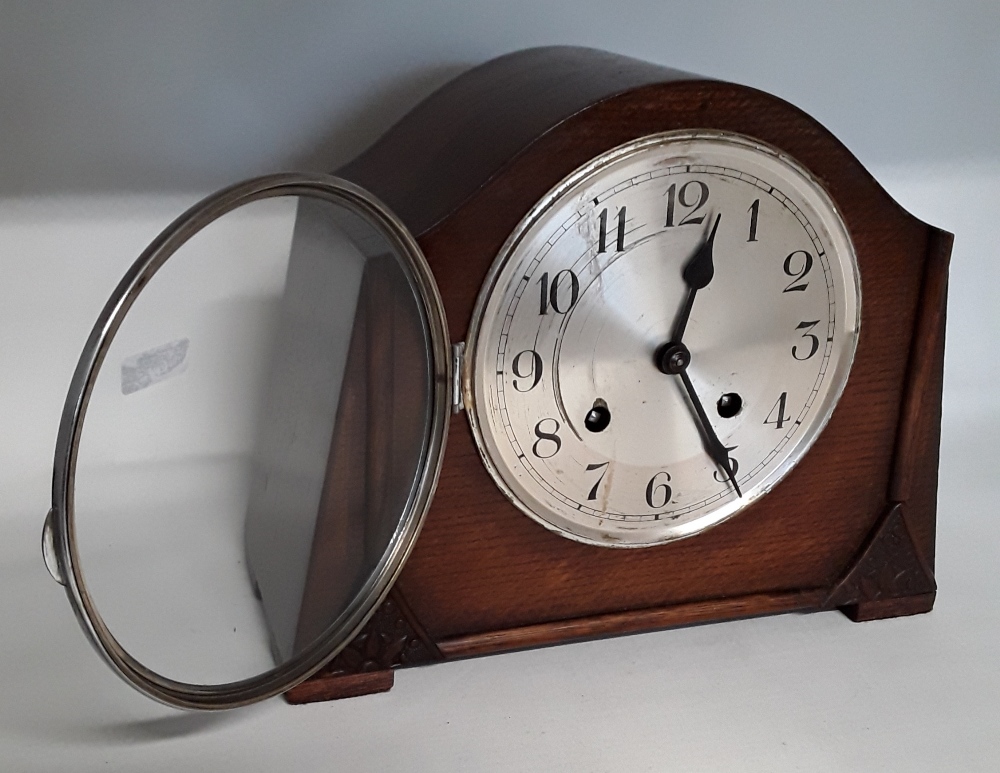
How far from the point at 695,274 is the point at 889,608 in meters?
0.40

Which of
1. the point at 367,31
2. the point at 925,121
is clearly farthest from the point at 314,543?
the point at 925,121

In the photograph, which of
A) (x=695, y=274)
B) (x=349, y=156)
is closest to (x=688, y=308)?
(x=695, y=274)

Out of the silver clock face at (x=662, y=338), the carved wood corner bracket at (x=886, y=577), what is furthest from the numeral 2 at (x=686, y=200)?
the carved wood corner bracket at (x=886, y=577)

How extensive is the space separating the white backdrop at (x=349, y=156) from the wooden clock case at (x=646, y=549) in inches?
1.5

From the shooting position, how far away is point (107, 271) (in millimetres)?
1233

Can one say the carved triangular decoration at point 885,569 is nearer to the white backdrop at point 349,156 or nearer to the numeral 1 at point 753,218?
the white backdrop at point 349,156

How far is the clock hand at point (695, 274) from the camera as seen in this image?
0.97 m

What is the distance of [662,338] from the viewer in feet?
3.23

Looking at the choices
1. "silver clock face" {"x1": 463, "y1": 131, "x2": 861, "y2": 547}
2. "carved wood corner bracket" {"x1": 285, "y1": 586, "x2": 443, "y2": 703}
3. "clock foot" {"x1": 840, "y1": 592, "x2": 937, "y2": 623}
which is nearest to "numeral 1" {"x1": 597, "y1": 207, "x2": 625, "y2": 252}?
"silver clock face" {"x1": 463, "y1": 131, "x2": 861, "y2": 547}

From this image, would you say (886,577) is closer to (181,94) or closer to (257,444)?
(257,444)

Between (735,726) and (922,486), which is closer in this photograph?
(735,726)

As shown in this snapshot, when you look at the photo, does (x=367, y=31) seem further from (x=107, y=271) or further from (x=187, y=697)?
(x=187, y=697)

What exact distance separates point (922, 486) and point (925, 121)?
1.79 ft

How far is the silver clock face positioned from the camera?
937mm
